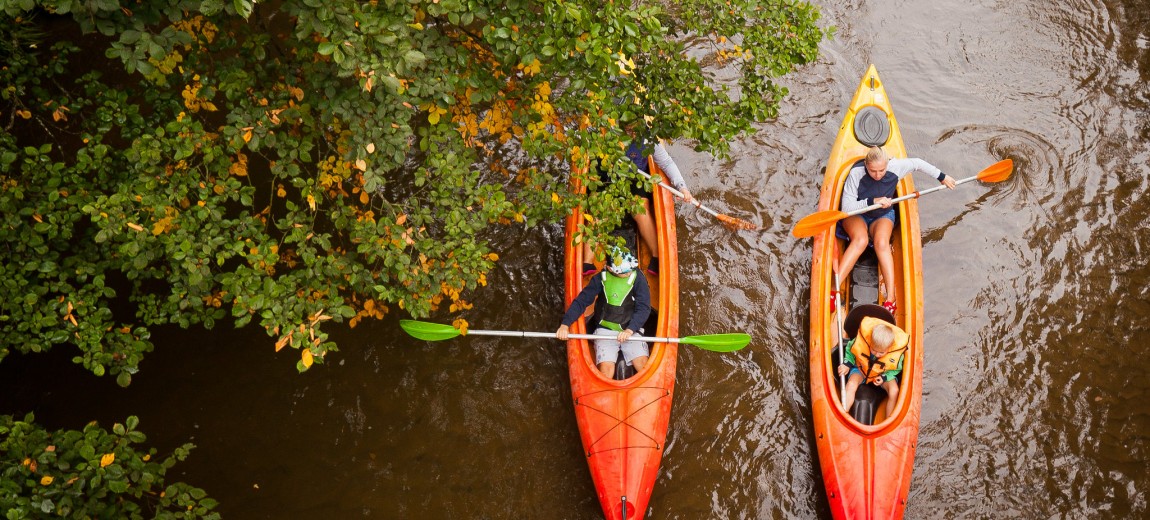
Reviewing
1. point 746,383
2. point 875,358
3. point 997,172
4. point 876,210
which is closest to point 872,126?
point 876,210

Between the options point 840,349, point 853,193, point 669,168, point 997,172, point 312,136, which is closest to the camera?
point 312,136

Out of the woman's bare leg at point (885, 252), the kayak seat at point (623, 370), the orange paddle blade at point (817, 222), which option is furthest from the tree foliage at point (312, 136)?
the woman's bare leg at point (885, 252)

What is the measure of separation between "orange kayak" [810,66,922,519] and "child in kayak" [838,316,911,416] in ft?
0.33

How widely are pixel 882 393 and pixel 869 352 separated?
1.31 feet

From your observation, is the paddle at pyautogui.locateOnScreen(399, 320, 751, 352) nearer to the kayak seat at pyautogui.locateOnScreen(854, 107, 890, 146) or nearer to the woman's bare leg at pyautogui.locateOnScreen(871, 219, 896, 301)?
the woman's bare leg at pyautogui.locateOnScreen(871, 219, 896, 301)

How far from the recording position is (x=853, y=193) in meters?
6.93

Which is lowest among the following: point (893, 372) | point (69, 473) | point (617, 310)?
point (69, 473)

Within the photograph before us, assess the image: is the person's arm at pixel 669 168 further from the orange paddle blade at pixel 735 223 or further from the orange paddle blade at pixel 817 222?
the orange paddle blade at pixel 817 222

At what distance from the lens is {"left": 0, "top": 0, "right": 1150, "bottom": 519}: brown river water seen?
6180 mm

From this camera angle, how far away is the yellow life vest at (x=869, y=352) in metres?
5.94

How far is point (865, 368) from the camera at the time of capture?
241 inches

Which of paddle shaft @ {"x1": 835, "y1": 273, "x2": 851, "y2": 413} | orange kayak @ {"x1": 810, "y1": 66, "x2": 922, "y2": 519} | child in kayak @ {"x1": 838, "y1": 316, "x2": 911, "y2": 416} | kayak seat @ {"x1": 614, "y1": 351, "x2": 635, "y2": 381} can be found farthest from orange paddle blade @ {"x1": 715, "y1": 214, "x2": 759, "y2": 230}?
kayak seat @ {"x1": 614, "y1": 351, "x2": 635, "y2": 381}

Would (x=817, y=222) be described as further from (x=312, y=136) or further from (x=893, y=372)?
(x=312, y=136)

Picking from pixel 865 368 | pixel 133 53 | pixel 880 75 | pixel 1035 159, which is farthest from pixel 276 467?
pixel 1035 159
